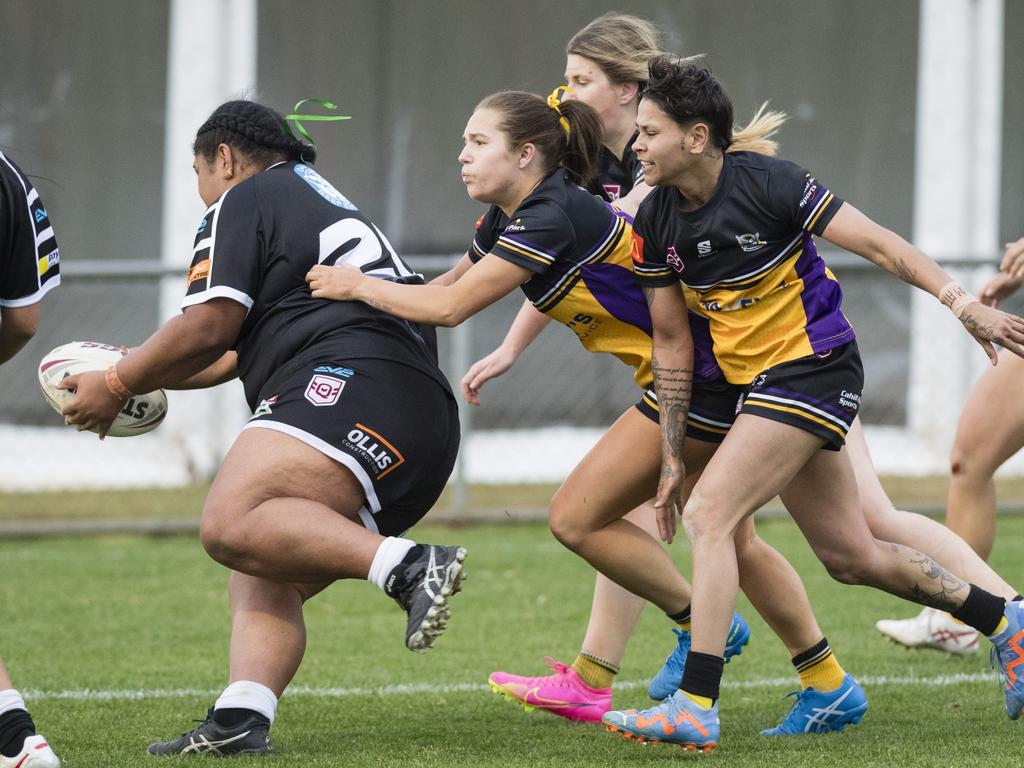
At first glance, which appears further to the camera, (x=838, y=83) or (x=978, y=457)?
(x=838, y=83)

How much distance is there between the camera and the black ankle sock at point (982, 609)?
439 cm

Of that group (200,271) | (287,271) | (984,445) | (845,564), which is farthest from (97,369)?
(984,445)

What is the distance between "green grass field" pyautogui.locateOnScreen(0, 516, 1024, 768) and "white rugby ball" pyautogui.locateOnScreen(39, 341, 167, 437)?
950 mm

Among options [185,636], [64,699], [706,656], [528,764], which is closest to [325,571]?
[528,764]

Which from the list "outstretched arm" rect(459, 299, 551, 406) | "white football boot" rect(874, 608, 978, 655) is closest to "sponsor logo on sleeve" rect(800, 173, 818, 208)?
"outstretched arm" rect(459, 299, 551, 406)

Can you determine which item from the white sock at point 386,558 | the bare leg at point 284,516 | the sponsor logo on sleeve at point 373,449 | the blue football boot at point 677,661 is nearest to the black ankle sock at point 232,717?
the bare leg at point 284,516

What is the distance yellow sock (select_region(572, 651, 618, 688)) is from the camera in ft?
15.8

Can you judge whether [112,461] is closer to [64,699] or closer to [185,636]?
[185,636]

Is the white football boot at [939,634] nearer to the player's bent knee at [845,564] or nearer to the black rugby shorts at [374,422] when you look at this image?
the player's bent knee at [845,564]

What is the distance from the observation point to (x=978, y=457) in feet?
18.0

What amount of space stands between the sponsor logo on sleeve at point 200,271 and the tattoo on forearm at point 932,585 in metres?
2.17

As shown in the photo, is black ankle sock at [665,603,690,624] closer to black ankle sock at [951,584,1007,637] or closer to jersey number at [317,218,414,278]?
black ankle sock at [951,584,1007,637]

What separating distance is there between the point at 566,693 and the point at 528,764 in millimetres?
781

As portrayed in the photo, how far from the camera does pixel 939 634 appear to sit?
18.4ft
